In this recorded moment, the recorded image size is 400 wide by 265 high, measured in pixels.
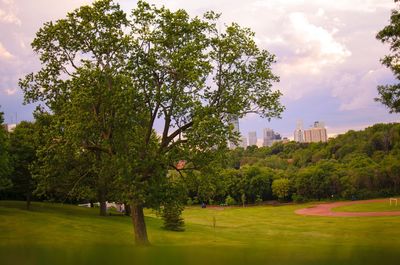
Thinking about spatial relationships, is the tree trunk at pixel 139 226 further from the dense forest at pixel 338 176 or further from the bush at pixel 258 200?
the bush at pixel 258 200

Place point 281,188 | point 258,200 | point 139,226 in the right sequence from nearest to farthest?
point 139,226 → point 281,188 → point 258,200

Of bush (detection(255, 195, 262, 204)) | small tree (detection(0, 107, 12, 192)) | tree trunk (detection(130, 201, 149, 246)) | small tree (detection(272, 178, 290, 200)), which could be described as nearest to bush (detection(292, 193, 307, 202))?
small tree (detection(272, 178, 290, 200))

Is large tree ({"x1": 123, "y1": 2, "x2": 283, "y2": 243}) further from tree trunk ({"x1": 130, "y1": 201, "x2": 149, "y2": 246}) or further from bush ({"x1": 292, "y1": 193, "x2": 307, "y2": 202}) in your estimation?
bush ({"x1": 292, "y1": 193, "x2": 307, "y2": 202})

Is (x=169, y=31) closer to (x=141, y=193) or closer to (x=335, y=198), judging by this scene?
(x=141, y=193)

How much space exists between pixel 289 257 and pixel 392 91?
16361mm

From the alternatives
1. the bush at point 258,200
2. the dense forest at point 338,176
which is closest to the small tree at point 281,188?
the dense forest at point 338,176

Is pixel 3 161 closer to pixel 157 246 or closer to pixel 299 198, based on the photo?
pixel 157 246

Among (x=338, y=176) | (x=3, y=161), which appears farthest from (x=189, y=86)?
(x=338, y=176)

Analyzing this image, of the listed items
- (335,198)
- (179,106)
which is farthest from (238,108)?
(335,198)

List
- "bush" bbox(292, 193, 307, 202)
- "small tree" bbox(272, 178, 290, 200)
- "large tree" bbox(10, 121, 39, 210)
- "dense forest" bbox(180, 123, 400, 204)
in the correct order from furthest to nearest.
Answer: "small tree" bbox(272, 178, 290, 200)
"bush" bbox(292, 193, 307, 202)
"dense forest" bbox(180, 123, 400, 204)
"large tree" bbox(10, 121, 39, 210)

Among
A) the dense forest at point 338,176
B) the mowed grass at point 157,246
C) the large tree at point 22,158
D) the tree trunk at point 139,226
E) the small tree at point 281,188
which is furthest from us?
the small tree at point 281,188

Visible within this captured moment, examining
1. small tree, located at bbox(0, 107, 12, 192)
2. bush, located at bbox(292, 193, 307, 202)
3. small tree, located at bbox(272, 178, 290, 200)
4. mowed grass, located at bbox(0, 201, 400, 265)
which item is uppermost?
small tree, located at bbox(0, 107, 12, 192)

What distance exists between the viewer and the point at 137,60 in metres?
26.2

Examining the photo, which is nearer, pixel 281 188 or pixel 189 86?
pixel 189 86
